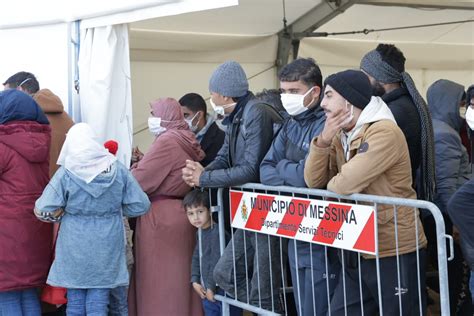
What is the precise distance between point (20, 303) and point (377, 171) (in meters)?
2.74

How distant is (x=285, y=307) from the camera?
4.53 meters

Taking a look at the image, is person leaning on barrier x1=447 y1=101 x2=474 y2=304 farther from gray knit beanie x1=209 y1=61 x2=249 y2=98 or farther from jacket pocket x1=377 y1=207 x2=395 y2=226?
gray knit beanie x1=209 y1=61 x2=249 y2=98

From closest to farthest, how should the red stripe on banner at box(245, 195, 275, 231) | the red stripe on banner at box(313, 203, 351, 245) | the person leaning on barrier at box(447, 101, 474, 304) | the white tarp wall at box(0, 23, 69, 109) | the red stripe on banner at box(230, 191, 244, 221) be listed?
the person leaning on barrier at box(447, 101, 474, 304)
the red stripe on banner at box(313, 203, 351, 245)
the red stripe on banner at box(245, 195, 275, 231)
the red stripe on banner at box(230, 191, 244, 221)
the white tarp wall at box(0, 23, 69, 109)

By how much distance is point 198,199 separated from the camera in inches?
195

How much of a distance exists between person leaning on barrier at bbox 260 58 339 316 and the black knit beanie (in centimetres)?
39

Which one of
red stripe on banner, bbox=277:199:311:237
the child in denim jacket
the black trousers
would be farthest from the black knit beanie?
the child in denim jacket

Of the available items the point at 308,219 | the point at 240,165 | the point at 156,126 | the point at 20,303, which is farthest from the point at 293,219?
the point at 20,303

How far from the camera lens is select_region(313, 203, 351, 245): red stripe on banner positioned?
3871 mm

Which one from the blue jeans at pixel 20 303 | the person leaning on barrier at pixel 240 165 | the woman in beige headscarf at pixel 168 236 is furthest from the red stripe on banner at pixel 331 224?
the blue jeans at pixel 20 303

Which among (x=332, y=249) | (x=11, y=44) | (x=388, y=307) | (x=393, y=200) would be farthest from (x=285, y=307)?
(x=11, y=44)

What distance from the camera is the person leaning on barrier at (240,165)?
4.50 meters

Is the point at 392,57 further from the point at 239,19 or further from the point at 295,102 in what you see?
the point at 239,19

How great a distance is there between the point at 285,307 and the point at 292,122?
1.10m

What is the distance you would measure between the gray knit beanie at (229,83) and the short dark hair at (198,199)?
662 millimetres
